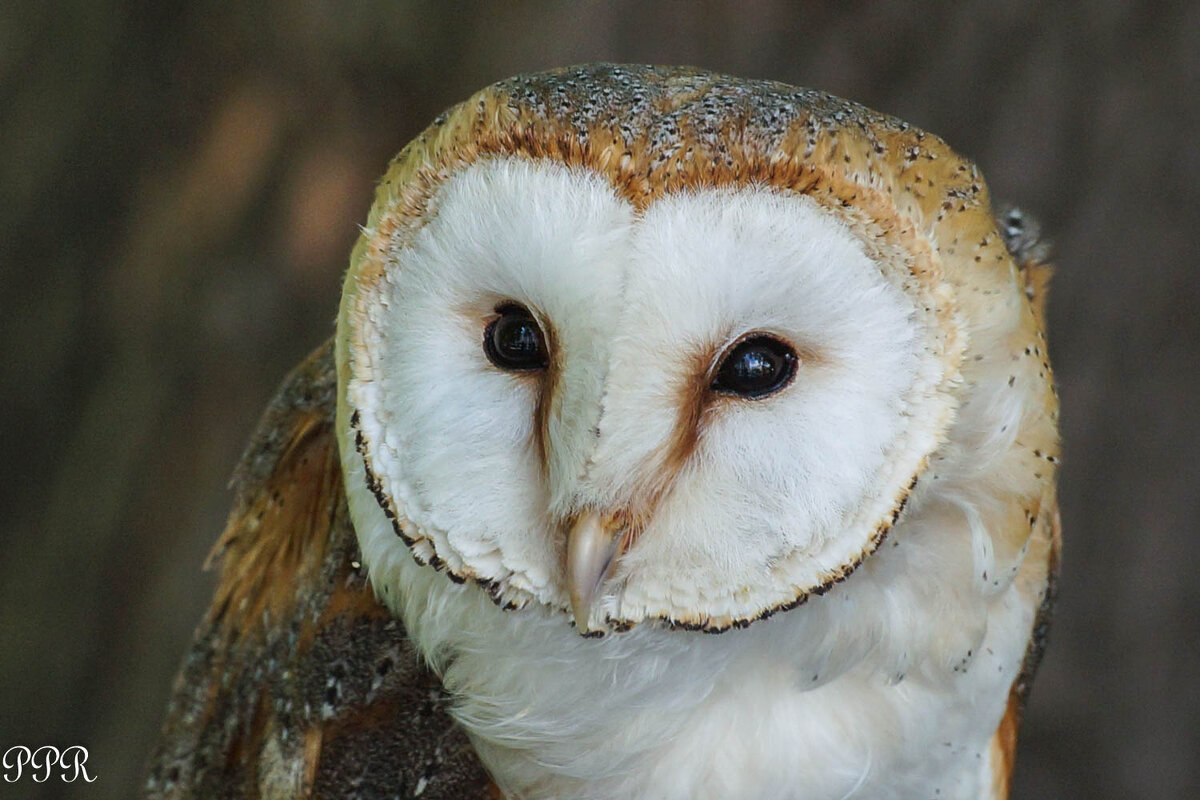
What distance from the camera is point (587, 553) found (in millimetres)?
909

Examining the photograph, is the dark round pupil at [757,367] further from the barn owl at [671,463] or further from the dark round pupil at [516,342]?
the dark round pupil at [516,342]

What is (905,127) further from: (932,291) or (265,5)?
(265,5)

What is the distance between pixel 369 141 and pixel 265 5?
0.29 m

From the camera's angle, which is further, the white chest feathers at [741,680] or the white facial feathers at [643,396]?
the white chest feathers at [741,680]

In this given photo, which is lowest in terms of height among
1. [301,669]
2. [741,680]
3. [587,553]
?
[301,669]

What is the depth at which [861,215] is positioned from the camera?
35.6 inches

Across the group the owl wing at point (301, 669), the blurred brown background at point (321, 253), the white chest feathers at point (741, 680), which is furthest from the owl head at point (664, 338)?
the blurred brown background at point (321, 253)

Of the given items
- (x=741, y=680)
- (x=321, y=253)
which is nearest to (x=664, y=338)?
(x=741, y=680)

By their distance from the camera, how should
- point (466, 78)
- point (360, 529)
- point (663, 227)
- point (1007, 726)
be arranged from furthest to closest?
point (466, 78) < point (1007, 726) < point (360, 529) < point (663, 227)

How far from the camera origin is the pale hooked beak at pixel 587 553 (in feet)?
2.99

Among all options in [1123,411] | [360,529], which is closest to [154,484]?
[360,529]

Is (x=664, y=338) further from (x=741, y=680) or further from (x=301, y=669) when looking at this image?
(x=301, y=669)

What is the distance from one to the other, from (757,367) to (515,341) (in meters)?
0.20

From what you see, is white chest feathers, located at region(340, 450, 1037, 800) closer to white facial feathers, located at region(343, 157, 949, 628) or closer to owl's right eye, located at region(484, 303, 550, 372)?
white facial feathers, located at region(343, 157, 949, 628)
